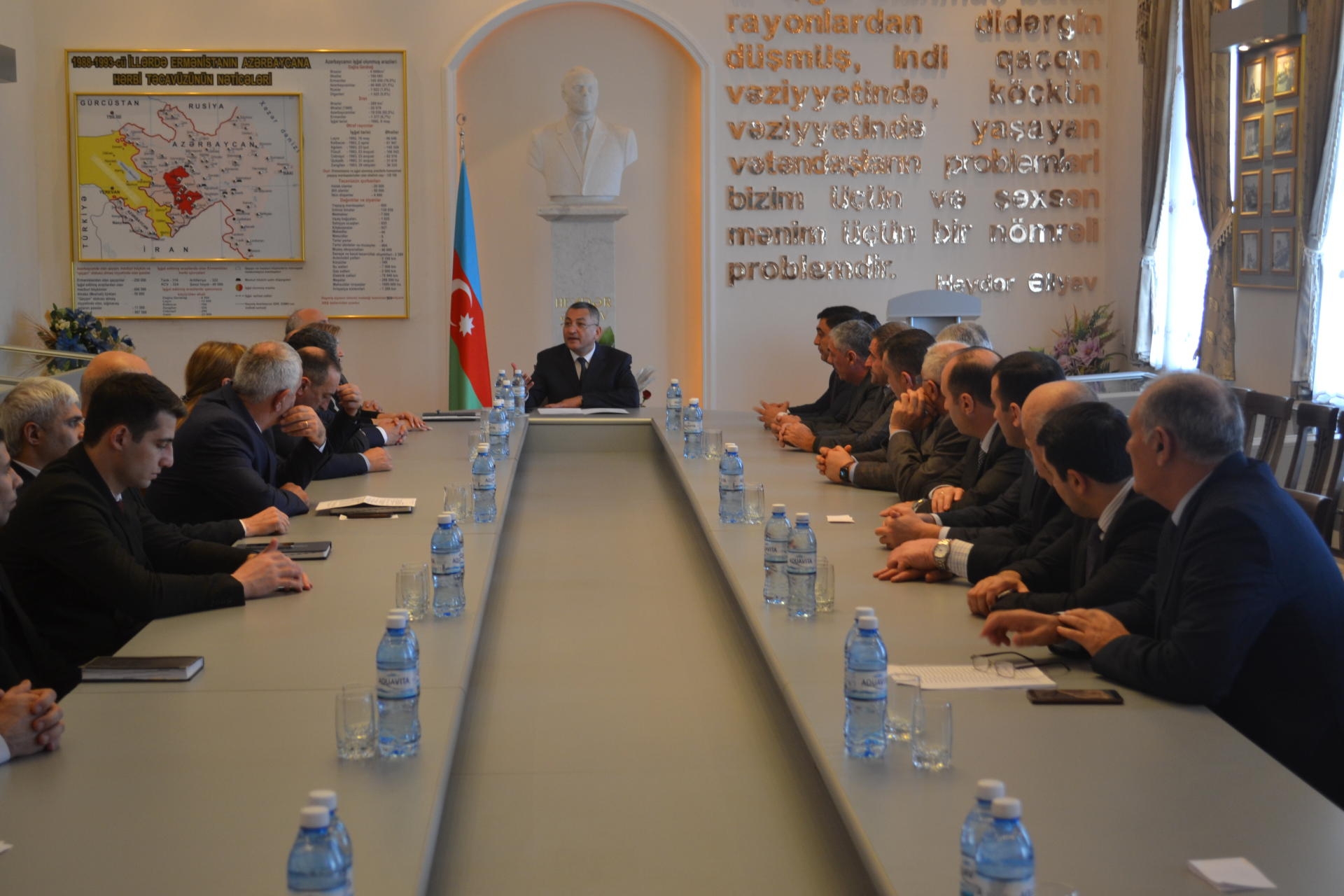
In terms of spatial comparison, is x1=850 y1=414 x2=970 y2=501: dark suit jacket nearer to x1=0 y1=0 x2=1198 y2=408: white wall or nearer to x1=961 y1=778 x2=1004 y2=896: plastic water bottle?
x1=961 y1=778 x2=1004 y2=896: plastic water bottle

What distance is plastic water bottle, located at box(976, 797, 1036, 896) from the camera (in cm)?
153

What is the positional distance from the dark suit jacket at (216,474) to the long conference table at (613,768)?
693 millimetres

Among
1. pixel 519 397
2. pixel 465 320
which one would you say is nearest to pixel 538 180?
pixel 465 320

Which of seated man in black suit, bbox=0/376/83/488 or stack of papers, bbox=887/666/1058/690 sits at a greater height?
seated man in black suit, bbox=0/376/83/488

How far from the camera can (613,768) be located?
2555mm

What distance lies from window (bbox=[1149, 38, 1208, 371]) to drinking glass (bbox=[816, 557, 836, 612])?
578 centimetres

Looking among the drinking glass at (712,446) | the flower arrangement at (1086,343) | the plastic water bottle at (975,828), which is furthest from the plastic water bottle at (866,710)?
the flower arrangement at (1086,343)

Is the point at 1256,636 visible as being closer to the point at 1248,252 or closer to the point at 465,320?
the point at 1248,252

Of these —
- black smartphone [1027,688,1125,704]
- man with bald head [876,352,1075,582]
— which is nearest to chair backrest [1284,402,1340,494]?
man with bald head [876,352,1075,582]

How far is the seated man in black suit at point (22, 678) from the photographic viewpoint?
6.79 feet

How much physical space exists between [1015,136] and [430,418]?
15.3 ft

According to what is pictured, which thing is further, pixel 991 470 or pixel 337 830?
pixel 991 470

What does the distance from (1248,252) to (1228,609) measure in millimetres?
5520

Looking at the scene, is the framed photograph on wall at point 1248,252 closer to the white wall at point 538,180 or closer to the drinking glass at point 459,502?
Result: the white wall at point 538,180
